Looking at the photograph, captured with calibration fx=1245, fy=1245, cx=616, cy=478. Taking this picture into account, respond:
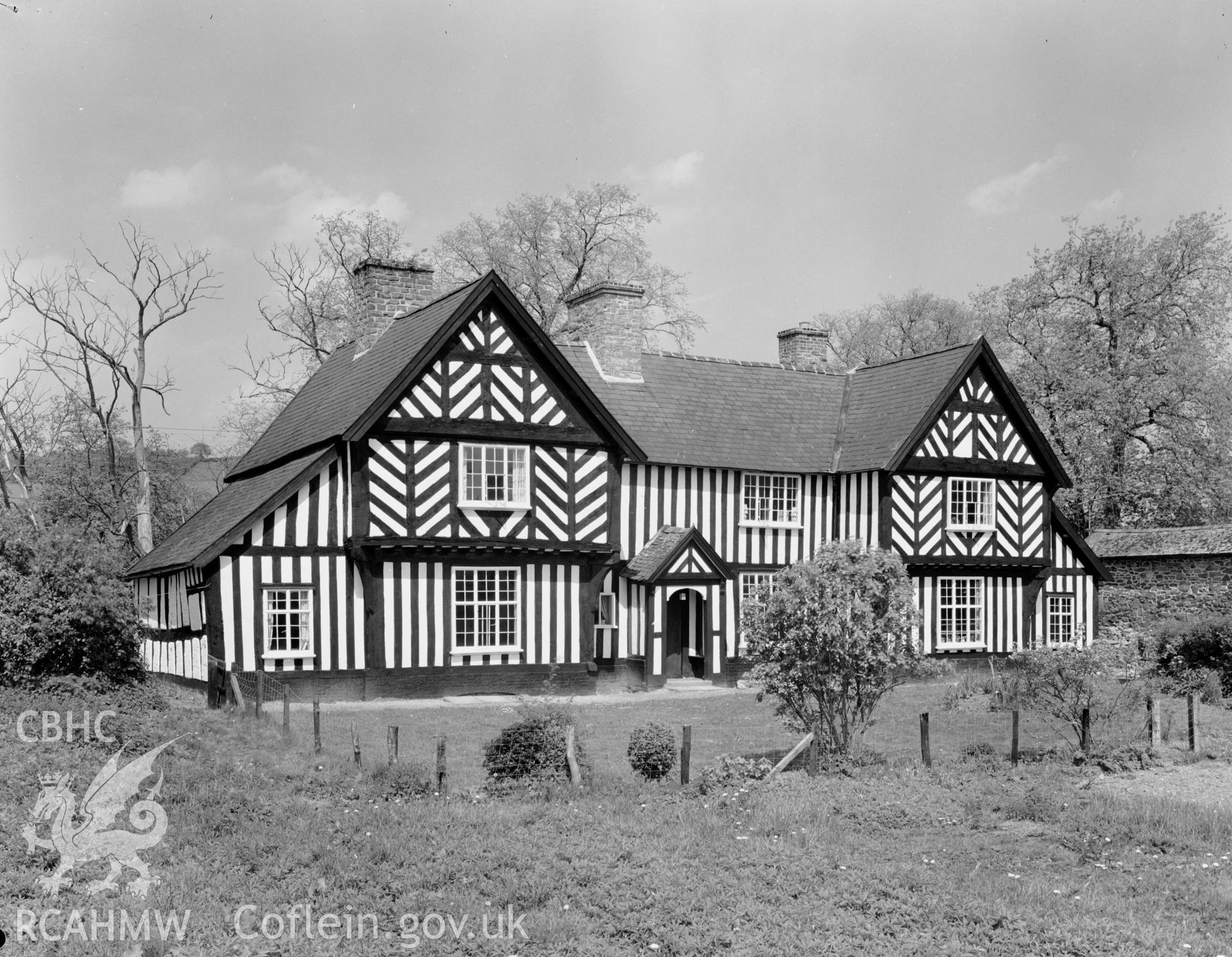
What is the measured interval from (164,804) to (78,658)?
213 inches

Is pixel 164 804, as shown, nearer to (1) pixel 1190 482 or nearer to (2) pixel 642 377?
(2) pixel 642 377

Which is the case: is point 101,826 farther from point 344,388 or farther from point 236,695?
point 344,388

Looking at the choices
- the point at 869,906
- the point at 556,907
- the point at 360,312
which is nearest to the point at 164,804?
the point at 556,907

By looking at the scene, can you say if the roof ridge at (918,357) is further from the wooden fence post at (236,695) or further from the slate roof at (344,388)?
the wooden fence post at (236,695)

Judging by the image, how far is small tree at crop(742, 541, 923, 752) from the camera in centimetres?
1447

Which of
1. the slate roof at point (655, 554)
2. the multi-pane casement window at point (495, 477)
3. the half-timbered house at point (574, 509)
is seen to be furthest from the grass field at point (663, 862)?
the slate roof at point (655, 554)

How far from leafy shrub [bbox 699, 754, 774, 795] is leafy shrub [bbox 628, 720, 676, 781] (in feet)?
1.44

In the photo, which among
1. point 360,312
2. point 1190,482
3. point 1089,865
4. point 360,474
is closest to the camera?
point 1089,865

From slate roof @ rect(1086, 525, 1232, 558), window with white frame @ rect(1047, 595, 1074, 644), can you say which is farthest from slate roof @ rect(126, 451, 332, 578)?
slate roof @ rect(1086, 525, 1232, 558)

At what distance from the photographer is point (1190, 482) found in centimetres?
3884

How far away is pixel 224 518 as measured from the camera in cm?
2397

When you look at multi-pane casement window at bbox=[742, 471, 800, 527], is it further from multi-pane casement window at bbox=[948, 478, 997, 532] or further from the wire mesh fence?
the wire mesh fence

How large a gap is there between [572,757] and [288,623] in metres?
11.4

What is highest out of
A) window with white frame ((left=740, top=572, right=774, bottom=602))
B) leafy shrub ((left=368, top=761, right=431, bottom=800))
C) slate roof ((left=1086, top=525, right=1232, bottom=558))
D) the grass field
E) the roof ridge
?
the roof ridge
